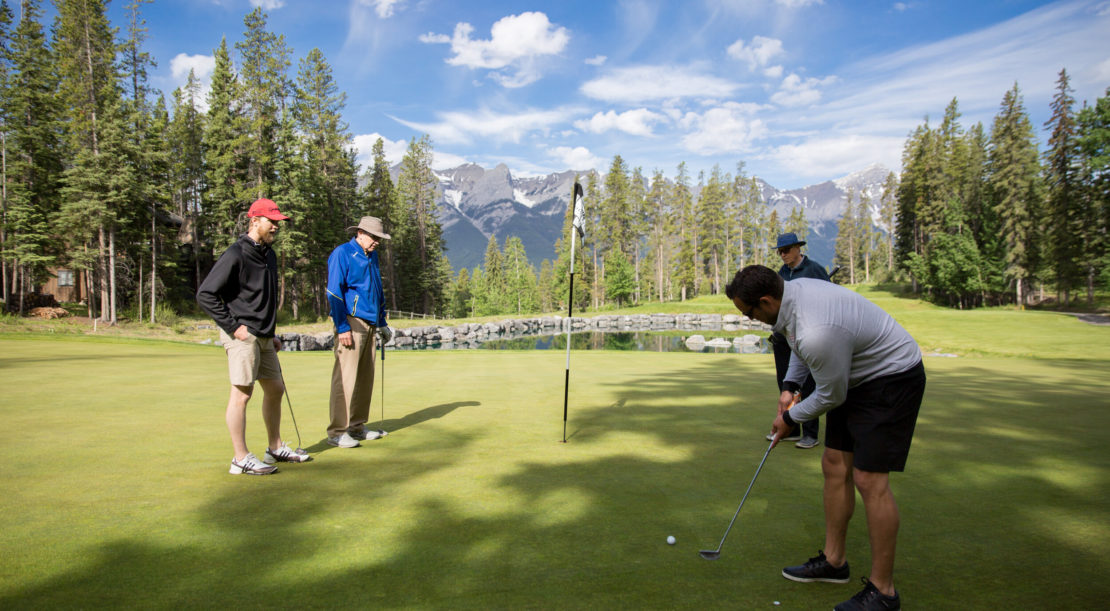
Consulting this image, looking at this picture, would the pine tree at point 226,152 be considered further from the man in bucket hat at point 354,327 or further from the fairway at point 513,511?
the man in bucket hat at point 354,327

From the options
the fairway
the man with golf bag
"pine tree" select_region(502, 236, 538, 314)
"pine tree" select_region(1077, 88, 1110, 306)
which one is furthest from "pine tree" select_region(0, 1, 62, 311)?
"pine tree" select_region(502, 236, 538, 314)

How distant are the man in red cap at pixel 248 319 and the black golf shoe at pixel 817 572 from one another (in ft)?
13.8

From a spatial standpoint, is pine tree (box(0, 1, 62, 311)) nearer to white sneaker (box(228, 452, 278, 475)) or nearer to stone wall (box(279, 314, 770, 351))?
stone wall (box(279, 314, 770, 351))

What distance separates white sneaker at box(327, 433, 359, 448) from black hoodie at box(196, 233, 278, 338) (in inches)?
55.9

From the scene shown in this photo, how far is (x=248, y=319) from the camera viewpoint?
15.7 feet

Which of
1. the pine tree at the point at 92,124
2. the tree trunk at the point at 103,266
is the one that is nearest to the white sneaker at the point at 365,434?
the pine tree at the point at 92,124

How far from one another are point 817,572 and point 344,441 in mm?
4590

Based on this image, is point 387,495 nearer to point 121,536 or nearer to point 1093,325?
point 121,536

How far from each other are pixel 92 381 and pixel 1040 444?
1316cm

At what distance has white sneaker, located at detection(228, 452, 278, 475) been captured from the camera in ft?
15.4

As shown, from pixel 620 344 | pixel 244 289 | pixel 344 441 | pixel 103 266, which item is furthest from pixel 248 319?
pixel 103 266

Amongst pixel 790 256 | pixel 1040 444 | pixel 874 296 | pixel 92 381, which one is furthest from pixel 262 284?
pixel 874 296

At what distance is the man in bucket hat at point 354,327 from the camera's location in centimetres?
580

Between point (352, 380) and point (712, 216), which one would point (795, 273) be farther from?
point (712, 216)
